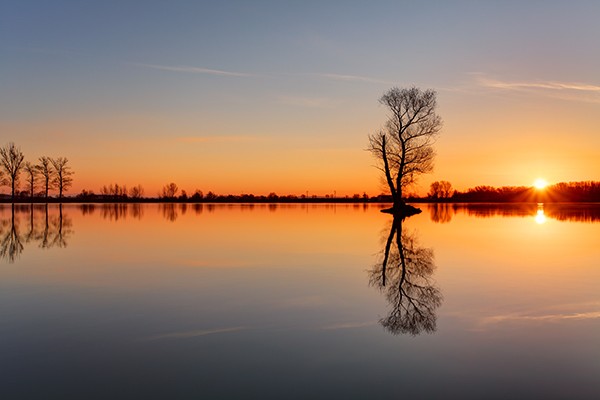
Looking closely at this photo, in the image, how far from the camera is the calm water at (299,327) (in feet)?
14.5

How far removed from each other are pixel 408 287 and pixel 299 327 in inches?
131

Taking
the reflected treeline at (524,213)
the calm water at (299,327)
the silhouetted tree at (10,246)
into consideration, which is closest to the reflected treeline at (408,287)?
the calm water at (299,327)

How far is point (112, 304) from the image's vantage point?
7570 mm

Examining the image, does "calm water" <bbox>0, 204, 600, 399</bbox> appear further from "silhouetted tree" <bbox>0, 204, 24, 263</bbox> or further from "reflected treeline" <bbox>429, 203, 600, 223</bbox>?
"reflected treeline" <bbox>429, 203, 600, 223</bbox>

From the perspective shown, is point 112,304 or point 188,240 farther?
point 188,240

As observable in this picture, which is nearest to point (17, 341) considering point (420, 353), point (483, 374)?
point (420, 353)

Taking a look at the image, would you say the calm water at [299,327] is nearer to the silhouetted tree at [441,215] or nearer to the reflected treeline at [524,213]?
the silhouetted tree at [441,215]

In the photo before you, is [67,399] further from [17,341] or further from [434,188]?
[434,188]

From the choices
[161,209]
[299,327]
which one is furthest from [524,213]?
[299,327]

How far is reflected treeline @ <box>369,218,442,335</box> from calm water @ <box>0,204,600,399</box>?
4cm

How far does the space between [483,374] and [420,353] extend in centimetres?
74

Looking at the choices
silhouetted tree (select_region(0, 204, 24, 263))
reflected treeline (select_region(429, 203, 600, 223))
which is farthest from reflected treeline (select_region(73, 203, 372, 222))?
silhouetted tree (select_region(0, 204, 24, 263))

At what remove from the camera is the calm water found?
4.41m

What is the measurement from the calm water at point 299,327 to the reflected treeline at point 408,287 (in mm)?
45
